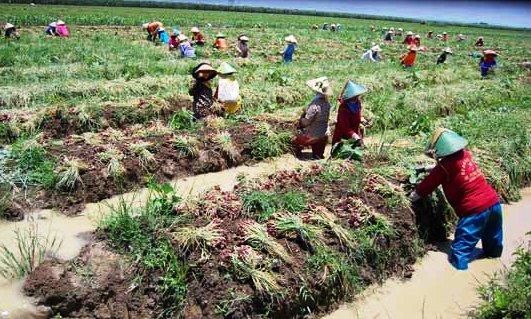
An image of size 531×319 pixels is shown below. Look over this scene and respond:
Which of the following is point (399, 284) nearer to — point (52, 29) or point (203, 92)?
point (203, 92)

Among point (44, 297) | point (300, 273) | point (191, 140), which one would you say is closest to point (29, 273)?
point (44, 297)

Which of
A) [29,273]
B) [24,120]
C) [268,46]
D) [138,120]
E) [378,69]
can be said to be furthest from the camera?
[268,46]

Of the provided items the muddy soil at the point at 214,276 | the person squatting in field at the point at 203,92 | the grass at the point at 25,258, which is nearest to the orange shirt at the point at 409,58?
the person squatting in field at the point at 203,92

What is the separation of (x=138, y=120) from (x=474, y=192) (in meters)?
5.70

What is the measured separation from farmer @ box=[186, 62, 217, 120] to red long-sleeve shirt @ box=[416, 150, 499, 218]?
4.10 meters

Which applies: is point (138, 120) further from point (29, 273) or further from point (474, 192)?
point (474, 192)

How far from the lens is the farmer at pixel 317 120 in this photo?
6840mm

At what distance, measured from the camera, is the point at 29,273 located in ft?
12.8

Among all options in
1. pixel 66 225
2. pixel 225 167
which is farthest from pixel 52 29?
pixel 66 225

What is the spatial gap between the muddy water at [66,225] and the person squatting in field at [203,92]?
1338mm

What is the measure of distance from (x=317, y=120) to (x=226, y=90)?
5.97 feet

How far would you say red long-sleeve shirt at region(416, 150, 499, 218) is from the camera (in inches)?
187

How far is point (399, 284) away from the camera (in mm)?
4574

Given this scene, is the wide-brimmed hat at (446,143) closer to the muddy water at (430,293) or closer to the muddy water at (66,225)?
the muddy water at (430,293)
